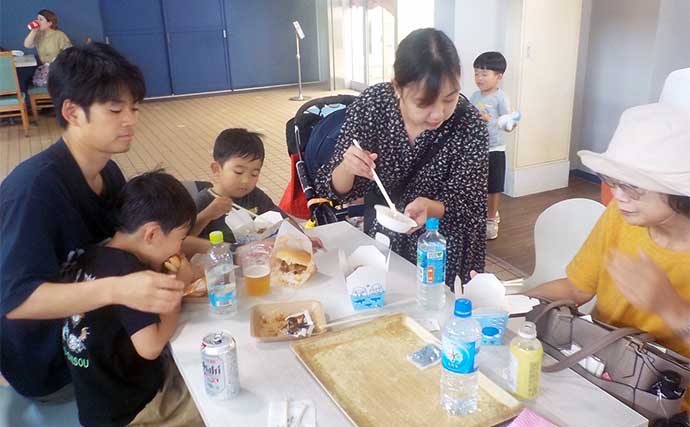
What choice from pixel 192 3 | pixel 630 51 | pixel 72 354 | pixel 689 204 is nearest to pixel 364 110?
pixel 689 204

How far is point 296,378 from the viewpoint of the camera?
4.26 feet

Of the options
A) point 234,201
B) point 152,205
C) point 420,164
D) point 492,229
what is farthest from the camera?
point 492,229

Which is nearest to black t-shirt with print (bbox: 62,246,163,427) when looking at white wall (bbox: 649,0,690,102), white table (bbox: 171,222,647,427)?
white table (bbox: 171,222,647,427)

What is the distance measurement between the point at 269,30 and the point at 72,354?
8.82 meters

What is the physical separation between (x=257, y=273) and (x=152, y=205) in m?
0.37

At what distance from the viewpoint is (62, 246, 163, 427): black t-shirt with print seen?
1447mm

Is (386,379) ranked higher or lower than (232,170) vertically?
lower

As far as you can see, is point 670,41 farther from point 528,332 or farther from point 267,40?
point 267,40

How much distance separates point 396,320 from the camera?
151cm

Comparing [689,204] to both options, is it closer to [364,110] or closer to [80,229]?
[364,110]

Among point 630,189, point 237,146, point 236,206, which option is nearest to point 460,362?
point 630,189

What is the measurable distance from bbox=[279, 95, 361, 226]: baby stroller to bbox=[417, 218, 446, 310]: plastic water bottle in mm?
864

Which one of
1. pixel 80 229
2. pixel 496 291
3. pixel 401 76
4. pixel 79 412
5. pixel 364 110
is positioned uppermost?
pixel 401 76

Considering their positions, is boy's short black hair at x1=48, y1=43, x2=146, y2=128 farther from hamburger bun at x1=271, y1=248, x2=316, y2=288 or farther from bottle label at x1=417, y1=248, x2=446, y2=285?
bottle label at x1=417, y1=248, x2=446, y2=285
